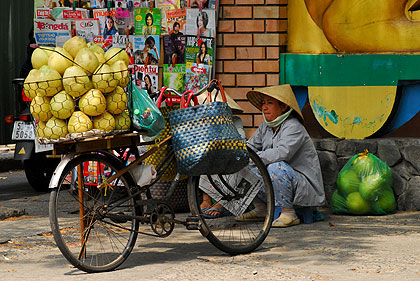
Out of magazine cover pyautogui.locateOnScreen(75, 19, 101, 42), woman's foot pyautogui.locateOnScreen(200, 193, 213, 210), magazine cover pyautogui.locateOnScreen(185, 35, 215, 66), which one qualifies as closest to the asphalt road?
Answer: woman's foot pyautogui.locateOnScreen(200, 193, 213, 210)

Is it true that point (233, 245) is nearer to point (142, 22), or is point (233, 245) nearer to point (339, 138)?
point (339, 138)

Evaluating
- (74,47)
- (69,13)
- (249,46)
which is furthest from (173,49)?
(74,47)

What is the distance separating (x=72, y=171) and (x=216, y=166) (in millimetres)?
942

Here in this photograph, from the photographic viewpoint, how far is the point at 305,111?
7.60 m

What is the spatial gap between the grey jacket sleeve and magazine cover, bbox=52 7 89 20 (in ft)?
8.38

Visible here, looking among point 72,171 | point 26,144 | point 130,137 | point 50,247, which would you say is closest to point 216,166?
point 130,137

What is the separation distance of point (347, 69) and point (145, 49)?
203cm

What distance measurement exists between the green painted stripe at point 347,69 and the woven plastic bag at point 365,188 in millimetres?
846

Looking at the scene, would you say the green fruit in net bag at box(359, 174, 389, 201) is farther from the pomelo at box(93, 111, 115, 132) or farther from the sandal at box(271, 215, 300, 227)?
the pomelo at box(93, 111, 115, 132)

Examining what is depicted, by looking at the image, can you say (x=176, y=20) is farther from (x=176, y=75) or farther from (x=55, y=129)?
(x=55, y=129)

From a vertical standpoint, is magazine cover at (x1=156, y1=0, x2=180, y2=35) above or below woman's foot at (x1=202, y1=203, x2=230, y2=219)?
above

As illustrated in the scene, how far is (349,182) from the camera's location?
690cm

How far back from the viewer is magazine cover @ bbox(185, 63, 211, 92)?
7.56 metres

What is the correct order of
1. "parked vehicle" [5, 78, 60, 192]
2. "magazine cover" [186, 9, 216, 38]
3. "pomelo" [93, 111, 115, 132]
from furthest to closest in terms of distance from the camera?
"parked vehicle" [5, 78, 60, 192], "magazine cover" [186, 9, 216, 38], "pomelo" [93, 111, 115, 132]
